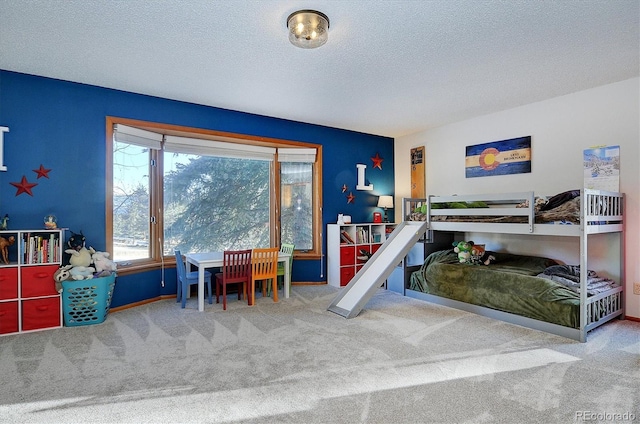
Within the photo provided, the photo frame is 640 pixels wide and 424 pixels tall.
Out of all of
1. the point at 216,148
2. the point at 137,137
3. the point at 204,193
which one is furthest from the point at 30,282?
the point at 216,148

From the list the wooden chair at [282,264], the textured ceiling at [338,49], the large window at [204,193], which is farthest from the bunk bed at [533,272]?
the large window at [204,193]

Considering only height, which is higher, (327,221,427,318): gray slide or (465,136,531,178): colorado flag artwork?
(465,136,531,178): colorado flag artwork

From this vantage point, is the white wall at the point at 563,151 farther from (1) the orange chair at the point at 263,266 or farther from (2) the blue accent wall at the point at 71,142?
(2) the blue accent wall at the point at 71,142

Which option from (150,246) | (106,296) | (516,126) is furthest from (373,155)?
(106,296)

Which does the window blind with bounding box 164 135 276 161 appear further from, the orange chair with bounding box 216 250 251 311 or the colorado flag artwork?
the colorado flag artwork

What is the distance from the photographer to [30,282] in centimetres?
322

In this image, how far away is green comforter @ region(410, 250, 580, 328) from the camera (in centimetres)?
318

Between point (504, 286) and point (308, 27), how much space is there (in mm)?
3126

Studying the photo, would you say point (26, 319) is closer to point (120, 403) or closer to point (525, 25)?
point (120, 403)

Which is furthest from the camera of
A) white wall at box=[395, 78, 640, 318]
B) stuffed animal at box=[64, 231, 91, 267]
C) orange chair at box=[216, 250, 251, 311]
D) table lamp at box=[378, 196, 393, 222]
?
table lamp at box=[378, 196, 393, 222]

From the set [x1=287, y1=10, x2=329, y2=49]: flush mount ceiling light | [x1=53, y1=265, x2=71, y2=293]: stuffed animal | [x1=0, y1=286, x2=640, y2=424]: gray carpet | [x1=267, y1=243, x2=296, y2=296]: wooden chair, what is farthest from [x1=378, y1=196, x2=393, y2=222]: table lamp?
[x1=53, y1=265, x2=71, y2=293]: stuffed animal

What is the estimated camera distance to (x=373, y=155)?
19.6 feet

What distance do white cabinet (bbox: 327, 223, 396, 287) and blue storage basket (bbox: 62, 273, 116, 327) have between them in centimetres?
300

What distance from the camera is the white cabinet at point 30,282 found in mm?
3139
